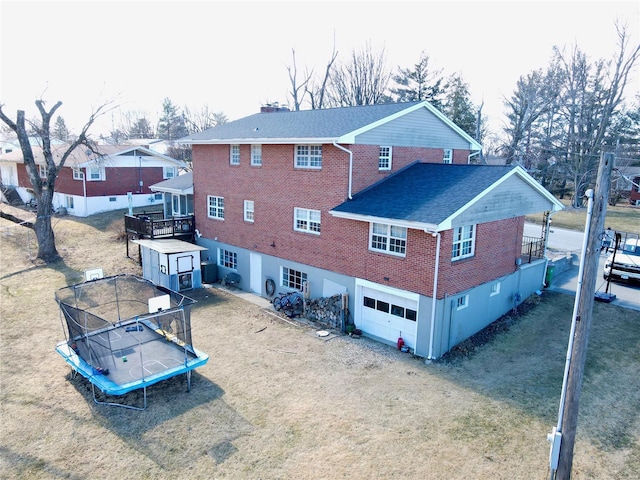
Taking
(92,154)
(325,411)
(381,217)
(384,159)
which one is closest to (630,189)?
(384,159)

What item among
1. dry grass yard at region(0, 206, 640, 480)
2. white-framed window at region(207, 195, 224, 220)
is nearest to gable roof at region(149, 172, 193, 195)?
white-framed window at region(207, 195, 224, 220)

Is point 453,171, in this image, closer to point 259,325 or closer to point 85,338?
point 259,325

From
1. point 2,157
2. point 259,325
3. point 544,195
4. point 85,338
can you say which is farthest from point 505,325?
point 2,157

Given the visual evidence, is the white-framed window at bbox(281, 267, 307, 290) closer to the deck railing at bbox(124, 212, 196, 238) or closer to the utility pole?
the deck railing at bbox(124, 212, 196, 238)

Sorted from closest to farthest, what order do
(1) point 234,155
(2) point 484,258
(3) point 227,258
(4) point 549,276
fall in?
(2) point 484,258, (4) point 549,276, (1) point 234,155, (3) point 227,258

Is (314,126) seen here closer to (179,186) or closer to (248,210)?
(248,210)
